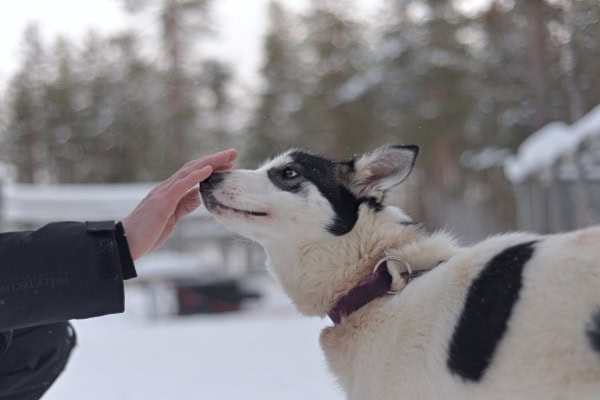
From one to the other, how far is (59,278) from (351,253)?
1.18m

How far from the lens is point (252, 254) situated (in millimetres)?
29469

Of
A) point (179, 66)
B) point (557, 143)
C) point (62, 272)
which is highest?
point (62, 272)

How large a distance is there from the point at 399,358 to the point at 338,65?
86.1ft

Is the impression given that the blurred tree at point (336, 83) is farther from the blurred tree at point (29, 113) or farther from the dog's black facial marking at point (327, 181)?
the dog's black facial marking at point (327, 181)

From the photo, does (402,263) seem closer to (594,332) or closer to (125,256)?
(594,332)

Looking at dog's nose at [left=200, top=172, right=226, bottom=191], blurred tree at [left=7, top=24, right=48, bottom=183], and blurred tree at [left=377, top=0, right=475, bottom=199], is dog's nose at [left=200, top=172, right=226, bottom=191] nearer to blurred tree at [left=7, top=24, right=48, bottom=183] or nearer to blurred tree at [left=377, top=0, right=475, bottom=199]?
blurred tree at [left=377, top=0, right=475, bottom=199]

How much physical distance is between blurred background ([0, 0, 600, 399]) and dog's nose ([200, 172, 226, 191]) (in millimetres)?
10198

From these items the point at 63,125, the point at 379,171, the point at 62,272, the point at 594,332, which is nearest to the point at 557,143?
the point at 379,171

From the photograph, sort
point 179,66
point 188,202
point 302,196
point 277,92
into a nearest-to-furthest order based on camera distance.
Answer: point 302,196, point 188,202, point 179,66, point 277,92

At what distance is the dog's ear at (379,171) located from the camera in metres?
3.09

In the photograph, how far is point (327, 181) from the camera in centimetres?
316

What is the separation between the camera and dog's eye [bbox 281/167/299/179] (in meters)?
3.18

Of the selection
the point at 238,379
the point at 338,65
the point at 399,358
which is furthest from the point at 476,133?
the point at 399,358

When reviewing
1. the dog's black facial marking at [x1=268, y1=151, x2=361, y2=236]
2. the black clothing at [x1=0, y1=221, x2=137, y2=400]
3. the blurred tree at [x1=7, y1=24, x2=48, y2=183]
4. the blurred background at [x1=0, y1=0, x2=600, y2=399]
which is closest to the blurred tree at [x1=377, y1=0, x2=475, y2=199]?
the blurred background at [x1=0, y1=0, x2=600, y2=399]
